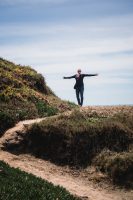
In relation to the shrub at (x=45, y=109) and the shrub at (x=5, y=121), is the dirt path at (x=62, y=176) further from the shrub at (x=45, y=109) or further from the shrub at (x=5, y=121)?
the shrub at (x=45, y=109)

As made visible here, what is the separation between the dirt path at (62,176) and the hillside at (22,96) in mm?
2596

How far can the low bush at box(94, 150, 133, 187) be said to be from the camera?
21.3m

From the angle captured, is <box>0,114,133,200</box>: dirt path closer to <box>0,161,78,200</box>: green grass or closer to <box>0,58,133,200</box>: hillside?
<box>0,58,133,200</box>: hillside

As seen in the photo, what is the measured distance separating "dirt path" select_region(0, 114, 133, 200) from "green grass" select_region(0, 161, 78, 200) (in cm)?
155

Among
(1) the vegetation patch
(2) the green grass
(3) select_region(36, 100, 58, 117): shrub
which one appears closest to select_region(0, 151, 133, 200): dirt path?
(1) the vegetation patch

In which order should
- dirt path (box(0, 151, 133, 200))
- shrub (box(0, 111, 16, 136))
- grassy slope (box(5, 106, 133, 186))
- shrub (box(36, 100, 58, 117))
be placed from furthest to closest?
1. shrub (box(36, 100, 58, 117))
2. shrub (box(0, 111, 16, 136))
3. grassy slope (box(5, 106, 133, 186))
4. dirt path (box(0, 151, 133, 200))

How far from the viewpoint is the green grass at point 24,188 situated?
15586 millimetres

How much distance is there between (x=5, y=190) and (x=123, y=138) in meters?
10.3

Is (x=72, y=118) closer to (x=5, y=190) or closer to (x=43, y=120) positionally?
→ (x=43, y=120)

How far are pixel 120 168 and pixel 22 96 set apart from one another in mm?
13320

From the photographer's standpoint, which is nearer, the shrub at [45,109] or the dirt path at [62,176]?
the dirt path at [62,176]

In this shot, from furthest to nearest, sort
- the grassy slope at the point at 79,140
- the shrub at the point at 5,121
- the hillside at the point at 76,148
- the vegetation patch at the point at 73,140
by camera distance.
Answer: the shrub at the point at 5,121
the vegetation patch at the point at 73,140
the grassy slope at the point at 79,140
the hillside at the point at 76,148

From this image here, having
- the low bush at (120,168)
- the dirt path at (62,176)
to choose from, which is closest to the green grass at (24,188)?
the dirt path at (62,176)

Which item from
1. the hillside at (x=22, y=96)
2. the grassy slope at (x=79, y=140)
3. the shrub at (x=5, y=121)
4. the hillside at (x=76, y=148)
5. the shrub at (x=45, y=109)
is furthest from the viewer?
the shrub at (x=45, y=109)
